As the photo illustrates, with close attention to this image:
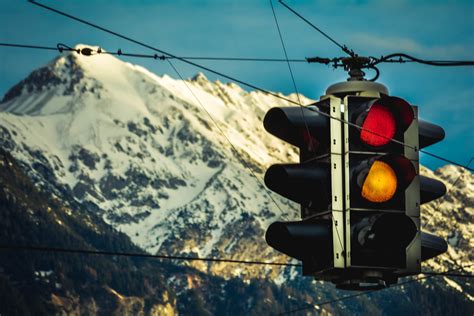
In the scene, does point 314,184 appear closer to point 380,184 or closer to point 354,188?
point 354,188

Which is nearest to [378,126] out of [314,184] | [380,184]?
[380,184]

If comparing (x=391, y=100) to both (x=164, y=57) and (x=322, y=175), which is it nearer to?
(x=322, y=175)

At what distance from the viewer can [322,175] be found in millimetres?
12305

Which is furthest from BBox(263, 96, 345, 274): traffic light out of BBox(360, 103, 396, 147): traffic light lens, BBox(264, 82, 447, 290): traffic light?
BBox(360, 103, 396, 147): traffic light lens

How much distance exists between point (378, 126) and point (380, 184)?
56cm

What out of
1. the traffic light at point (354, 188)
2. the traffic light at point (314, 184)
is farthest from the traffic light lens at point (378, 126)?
the traffic light at point (314, 184)

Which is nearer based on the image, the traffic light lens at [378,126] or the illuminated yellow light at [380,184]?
the illuminated yellow light at [380,184]

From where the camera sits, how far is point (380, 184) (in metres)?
12.1

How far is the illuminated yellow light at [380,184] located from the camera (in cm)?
1206

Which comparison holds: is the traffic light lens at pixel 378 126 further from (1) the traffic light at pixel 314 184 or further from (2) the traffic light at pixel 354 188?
(1) the traffic light at pixel 314 184

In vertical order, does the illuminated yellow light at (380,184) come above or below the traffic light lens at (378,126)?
below

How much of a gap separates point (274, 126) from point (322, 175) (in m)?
0.79

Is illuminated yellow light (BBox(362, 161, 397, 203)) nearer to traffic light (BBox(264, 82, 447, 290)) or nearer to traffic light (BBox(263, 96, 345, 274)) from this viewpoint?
traffic light (BBox(264, 82, 447, 290))

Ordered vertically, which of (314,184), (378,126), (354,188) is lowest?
(354,188)
